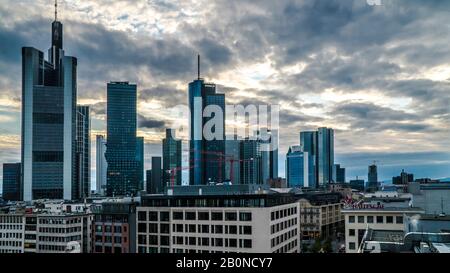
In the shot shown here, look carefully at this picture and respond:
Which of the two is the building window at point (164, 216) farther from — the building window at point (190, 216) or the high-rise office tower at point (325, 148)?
the high-rise office tower at point (325, 148)

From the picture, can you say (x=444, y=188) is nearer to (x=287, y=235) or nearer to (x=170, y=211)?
(x=287, y=235)

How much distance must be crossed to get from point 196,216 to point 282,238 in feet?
10.7

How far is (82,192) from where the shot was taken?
28641mm

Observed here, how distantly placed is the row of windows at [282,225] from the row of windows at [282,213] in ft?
0.82

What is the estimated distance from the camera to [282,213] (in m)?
15.5

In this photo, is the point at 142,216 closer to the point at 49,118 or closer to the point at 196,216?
the point at 196,216

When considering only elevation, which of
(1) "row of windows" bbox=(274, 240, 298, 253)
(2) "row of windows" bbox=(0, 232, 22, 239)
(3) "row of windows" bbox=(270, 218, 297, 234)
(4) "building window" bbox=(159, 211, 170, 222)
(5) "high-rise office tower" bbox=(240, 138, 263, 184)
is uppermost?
(5) "high-rise office tower" bbox=(240, 138, 263, 184)

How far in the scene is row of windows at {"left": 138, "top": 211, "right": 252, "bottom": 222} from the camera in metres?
14.5

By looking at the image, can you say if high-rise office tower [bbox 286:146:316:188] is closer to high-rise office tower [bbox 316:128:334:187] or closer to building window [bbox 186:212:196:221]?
high-rise office tower [bbox 316:128:334:187]

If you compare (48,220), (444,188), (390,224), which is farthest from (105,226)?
(444,188)

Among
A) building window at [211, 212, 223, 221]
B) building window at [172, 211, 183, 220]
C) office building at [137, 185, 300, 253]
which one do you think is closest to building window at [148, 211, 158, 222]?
office building at [137, 185, 300, 253]

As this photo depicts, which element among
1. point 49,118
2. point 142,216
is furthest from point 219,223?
point 49,118
